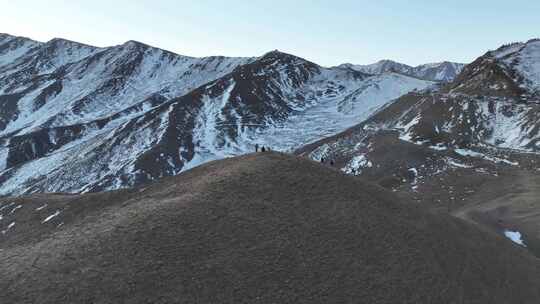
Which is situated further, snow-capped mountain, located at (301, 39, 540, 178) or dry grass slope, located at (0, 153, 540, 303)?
snow-capped mountain, located at (301, 39, 540, 178)

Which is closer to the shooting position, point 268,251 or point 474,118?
point 268,251

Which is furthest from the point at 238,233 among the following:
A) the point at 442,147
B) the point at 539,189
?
the point at 442,147

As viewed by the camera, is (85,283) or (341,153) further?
(341,153)

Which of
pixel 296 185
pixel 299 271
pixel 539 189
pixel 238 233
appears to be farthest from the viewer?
pixel 539 189

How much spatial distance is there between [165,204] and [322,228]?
38.0ft

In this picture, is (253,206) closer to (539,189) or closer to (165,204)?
(165,204)

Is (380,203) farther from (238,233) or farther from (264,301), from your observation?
(264,301)

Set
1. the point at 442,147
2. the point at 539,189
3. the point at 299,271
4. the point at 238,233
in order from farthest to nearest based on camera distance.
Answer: the point at 442,147, the point at 539,189, the point at 238,233, the point at 299,271

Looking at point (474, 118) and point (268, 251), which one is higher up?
point (474, 118)

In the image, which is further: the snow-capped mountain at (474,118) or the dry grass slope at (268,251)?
the snow-capped mountain at (474,118)

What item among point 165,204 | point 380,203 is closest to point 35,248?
point 165,204

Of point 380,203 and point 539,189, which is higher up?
point 380,203

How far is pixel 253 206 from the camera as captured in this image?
3528 centimetres

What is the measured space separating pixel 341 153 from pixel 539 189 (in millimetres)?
54901
